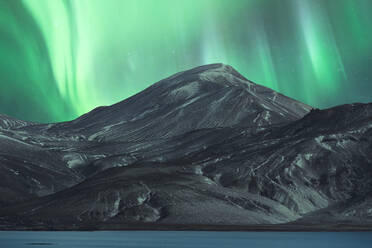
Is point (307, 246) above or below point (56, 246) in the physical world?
below

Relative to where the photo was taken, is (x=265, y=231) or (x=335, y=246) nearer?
(x=335, y=246)

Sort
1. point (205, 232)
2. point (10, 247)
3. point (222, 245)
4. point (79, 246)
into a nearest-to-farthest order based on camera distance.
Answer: point (10, 247), point (79, 246), point (222, 245), point (205, 232)

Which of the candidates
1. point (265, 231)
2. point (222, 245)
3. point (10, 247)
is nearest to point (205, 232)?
point (265, 231)

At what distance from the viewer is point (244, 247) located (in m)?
131

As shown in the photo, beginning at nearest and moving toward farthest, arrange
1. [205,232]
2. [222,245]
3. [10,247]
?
1. [10,247]
2. [222,245]
3. [205,232]

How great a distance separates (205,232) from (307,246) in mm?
64214

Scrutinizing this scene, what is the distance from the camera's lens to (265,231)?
198750 mm

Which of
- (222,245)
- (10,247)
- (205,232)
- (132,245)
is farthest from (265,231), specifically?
(10,247)

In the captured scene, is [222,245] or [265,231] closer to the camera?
[222,245]

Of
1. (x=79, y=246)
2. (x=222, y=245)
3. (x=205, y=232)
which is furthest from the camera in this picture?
(x=205, y=232)

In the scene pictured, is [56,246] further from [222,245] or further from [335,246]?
[335,246]

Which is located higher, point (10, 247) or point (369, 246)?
point (10, 247)

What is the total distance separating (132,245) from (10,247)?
23.9 meters

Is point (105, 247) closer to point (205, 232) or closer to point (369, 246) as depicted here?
point (369, 246)
